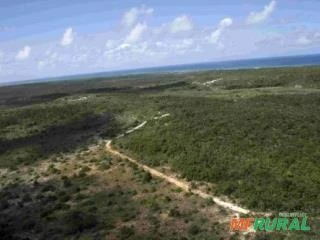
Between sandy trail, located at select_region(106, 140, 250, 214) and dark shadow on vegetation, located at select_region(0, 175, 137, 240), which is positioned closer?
dark shadow on vegetation, located at select_region(0, 175, 137, 240)

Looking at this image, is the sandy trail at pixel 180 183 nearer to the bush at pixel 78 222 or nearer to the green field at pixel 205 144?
the green field at pixel 205 144

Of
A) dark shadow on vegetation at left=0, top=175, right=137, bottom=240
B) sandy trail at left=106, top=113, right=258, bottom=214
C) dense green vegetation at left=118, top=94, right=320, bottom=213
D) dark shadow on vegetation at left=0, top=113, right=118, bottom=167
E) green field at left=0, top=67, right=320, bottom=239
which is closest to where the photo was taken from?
dark shadow on vegetation at left=0, top=175, right=137, bottom=240

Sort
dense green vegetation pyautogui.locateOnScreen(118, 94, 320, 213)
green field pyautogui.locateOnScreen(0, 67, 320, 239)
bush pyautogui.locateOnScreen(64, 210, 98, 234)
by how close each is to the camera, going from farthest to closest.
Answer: green field pyautogui.locateOnScreen(0, 67, 320, 239) < dense green vegetation pyautogui.locateOnScreen(118, 94, 320, 213) < bush pyautogui.locateOnScreen(64, 210, 98, 234)

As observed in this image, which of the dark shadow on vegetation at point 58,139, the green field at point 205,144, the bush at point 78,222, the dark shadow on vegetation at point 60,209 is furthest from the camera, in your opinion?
the dark shadow on vegetation at point 58,139

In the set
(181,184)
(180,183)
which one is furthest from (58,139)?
(181,184)

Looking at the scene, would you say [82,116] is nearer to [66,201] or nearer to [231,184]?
[66,201]

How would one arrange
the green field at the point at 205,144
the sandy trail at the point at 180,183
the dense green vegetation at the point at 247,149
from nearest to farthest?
the sandy trail at the point at 180,183, the dense green vegetation at the point at 247,149, the green field at the point at 205,144

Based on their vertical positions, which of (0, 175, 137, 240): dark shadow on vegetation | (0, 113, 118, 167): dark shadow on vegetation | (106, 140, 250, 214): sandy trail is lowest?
(0, 175, 137, 240): dark shadow on vegetation

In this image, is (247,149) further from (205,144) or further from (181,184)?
Answer: (181,184)

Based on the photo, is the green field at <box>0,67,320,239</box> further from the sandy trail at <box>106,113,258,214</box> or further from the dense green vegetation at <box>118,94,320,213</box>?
the sandy trail at <box>106,113,258,214</box>

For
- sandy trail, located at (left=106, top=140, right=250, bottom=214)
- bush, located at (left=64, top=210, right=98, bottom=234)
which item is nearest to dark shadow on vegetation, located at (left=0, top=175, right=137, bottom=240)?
bush, located at (left=64, top=210, right=98, bottom=234)

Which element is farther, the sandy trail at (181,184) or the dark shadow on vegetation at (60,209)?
the sandy trail at (181,184)

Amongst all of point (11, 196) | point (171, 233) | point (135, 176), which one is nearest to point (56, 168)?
point (11, 196)

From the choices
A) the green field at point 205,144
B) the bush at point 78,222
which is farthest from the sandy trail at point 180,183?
the bush at point 78,222
